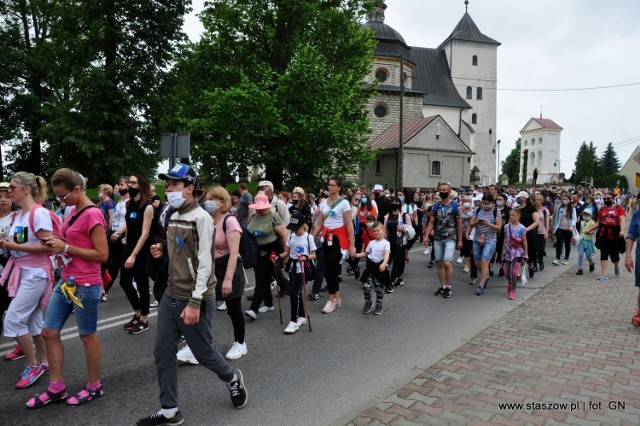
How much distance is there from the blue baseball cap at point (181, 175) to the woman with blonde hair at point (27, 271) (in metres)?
1.44

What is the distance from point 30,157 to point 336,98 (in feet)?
67.3

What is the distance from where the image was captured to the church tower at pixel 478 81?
64625 millimetres

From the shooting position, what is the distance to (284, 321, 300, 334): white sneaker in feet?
20.0

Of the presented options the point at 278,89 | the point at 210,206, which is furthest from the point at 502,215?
the point at 278,89

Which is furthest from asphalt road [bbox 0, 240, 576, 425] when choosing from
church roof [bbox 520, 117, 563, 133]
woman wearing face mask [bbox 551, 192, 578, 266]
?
church roof [bbox 520, 117, 563, 133]

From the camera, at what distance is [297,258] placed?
649 cm

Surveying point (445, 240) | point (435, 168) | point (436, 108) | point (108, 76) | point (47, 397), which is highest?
point (436, 108)

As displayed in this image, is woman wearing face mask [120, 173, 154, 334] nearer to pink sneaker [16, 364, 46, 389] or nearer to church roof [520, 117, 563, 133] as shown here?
pink sneaker [16, 364, 46, 389]

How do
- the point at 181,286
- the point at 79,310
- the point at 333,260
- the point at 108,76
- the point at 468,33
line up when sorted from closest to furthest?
the point at 181,286 → the point at 79,310 → the point at 333,260 → the point at 108,76 → the point at 468,33

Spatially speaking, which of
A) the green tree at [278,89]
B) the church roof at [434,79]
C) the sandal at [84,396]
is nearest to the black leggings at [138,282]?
the sandal at [84,396]

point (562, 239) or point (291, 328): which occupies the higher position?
point (562, 239)

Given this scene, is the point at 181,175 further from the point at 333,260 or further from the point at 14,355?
the point at 333,260

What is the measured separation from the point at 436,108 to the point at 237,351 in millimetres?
60139

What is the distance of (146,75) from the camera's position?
23500 mm
